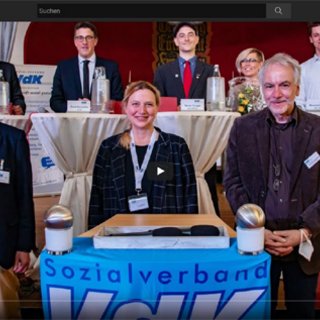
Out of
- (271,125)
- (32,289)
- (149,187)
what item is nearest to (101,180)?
(149,187)

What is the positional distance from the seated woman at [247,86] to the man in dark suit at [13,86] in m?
0.70

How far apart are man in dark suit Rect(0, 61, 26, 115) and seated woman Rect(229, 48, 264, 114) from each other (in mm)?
699

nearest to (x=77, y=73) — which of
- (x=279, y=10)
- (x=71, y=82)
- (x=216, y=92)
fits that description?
(x=71, y=82)

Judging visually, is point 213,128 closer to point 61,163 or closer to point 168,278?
point 61,163

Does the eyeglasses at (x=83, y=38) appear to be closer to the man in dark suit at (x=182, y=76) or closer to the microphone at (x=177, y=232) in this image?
the man in dark suit at (x=182, y=76)

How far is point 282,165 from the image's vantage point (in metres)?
0.98

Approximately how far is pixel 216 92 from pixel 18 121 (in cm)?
63

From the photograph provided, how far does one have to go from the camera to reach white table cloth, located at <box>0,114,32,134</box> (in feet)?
4.73

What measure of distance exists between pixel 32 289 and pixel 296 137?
2.41 feet

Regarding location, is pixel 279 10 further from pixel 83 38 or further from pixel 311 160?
pixel 83 38

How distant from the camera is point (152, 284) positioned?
30.7 inches

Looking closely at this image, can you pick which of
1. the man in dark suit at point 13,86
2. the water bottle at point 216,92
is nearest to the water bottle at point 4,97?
the man in dark suit at point 13,86

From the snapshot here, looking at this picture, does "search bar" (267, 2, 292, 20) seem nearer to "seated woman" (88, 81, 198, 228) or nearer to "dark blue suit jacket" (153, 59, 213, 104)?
"seated woman" (88, 81, 198, 228)

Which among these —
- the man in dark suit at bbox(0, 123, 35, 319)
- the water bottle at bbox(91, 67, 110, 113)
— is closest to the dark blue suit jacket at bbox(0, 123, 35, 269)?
the man in dark suit at bbox(0, 123, 35, 319)
